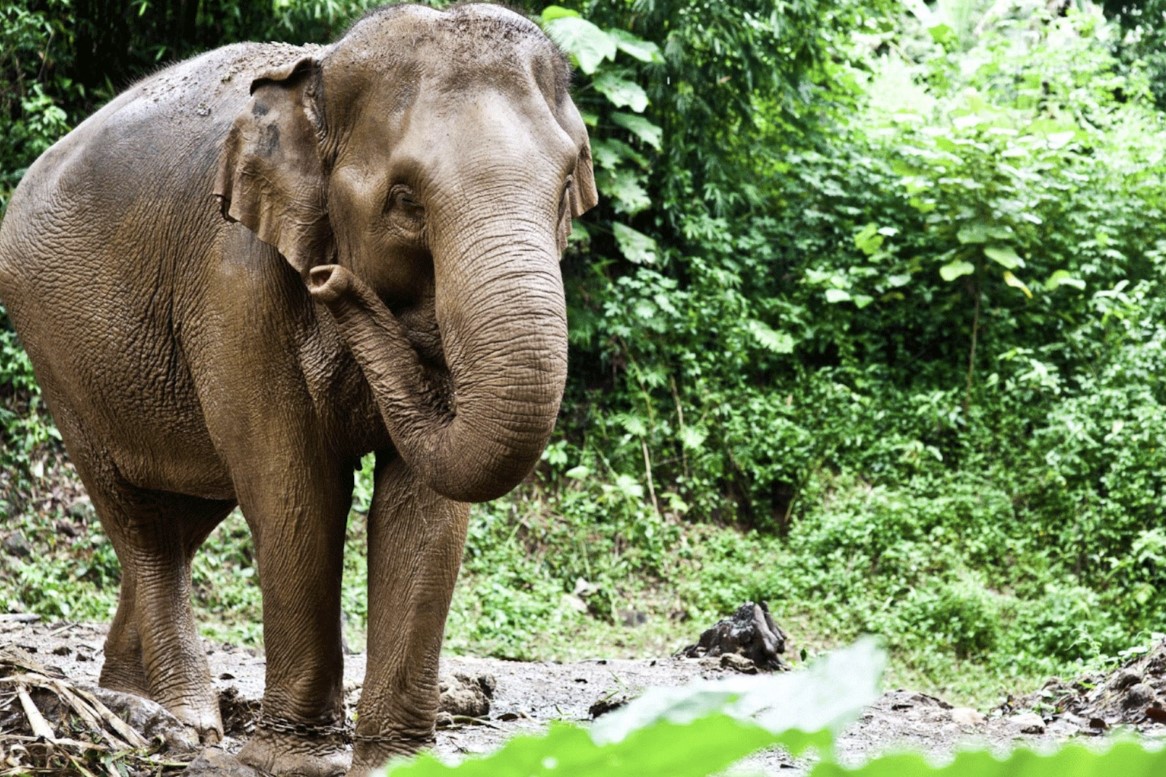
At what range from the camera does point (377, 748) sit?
398cm

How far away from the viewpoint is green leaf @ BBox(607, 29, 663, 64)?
A: 9.76 meters

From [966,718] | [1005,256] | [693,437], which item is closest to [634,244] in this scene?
[693,437]

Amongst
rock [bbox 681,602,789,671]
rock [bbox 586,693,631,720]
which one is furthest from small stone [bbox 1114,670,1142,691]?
rock [bbox 586,693,631,720]

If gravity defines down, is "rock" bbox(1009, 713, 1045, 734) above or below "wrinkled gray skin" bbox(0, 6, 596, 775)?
below

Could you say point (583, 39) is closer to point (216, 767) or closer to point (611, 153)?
point (611, 153)

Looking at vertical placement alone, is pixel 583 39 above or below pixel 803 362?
above

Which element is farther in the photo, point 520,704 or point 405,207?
point 520,704

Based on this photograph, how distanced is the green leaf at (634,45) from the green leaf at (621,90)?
197 mm

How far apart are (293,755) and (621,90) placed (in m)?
6.77

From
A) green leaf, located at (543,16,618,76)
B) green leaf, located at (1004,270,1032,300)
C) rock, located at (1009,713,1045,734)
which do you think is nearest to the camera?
rock, located at (1009,713,1045,734)

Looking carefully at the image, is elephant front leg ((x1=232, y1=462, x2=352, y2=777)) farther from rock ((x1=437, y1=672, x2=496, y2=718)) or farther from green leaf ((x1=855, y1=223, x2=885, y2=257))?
green leaf ((x1=855, y1=223, x2=885, y2=257))

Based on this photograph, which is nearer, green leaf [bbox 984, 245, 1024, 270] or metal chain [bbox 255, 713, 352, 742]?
metal chain [bbox 255, 713, 352, 742]

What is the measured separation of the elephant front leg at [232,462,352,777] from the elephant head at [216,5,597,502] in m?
0.44

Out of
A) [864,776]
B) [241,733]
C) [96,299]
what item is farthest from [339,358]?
[864,776]
